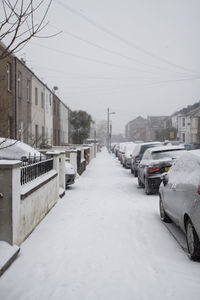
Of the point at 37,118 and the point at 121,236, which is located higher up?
the point at 37,118

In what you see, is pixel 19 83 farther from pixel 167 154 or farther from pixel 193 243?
pixel 193 243

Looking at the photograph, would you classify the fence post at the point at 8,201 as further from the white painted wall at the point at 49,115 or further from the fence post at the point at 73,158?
the white painted wall at the point at 49,115

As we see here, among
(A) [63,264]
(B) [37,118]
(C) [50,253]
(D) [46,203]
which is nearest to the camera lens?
(A) [63,264]

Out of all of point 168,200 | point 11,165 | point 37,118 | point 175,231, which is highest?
point 37,118

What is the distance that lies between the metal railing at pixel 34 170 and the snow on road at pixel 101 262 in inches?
40.1

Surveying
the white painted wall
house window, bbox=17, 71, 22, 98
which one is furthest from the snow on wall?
the white painted wall

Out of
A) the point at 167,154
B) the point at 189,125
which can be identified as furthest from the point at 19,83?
the point at 189,125

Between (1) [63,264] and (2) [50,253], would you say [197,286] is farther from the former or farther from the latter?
(2) [50,253]

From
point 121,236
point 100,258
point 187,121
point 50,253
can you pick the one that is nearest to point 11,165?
point 50,253

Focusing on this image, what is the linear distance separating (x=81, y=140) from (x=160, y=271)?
4652 centimetres

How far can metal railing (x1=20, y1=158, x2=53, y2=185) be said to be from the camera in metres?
6.36

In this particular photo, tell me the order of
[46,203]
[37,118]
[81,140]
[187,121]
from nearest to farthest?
[46,203] < [37,118] < [81,140] < [187,121]

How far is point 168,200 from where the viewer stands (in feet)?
22.3

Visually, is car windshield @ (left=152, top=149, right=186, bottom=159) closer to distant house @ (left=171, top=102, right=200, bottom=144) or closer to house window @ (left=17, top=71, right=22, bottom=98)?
house window @ (left=17, top=71, right=22, bottom=98)
